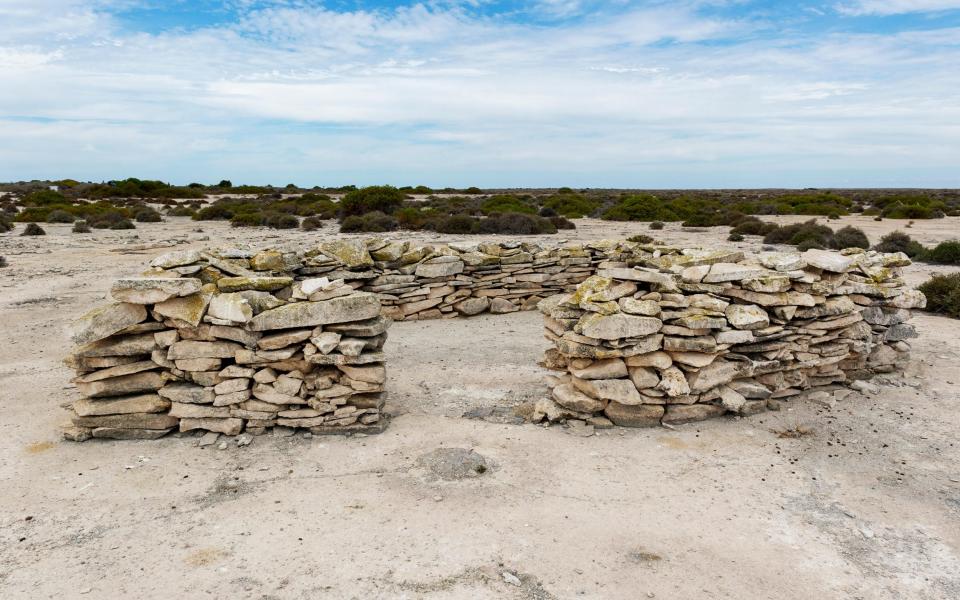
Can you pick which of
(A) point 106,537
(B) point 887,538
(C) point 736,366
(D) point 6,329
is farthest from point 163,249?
(B) point 887,538

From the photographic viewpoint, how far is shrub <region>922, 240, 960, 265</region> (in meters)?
16.5

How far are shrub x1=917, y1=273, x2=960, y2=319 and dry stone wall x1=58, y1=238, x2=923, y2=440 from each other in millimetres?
4367

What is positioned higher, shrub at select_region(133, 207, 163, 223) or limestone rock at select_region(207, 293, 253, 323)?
shrub at select_region(133, 207, 163, 223)

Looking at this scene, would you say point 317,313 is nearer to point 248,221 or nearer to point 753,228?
point 248,221

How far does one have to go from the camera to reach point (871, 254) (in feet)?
30.2

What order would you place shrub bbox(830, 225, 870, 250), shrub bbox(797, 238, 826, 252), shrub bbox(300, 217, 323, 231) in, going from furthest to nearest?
shrub bbox(300, 217, 323, 231) → shrub bbox(830, 225, 870, 250) → shrub bbox(797, 238, 826, 252)

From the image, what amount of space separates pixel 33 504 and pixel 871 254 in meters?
10.7

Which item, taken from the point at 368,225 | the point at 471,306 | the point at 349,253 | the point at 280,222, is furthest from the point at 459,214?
the point at 349,253

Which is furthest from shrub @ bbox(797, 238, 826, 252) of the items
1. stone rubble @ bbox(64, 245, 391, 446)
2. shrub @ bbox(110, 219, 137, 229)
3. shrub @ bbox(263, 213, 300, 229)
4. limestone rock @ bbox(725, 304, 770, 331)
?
shrub @ bbox(110, 219, 137, 229)

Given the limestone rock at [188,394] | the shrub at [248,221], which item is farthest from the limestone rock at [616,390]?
the shrub at [248,221]

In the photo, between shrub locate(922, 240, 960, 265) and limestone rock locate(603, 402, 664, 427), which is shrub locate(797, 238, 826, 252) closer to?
shrub locate(922, 240, 960, 265)

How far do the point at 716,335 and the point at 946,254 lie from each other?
14.2 meters

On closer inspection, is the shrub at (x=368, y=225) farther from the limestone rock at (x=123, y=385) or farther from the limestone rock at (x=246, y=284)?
the limestone rock at (x=123, y=385)

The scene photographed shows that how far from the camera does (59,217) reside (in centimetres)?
2702
